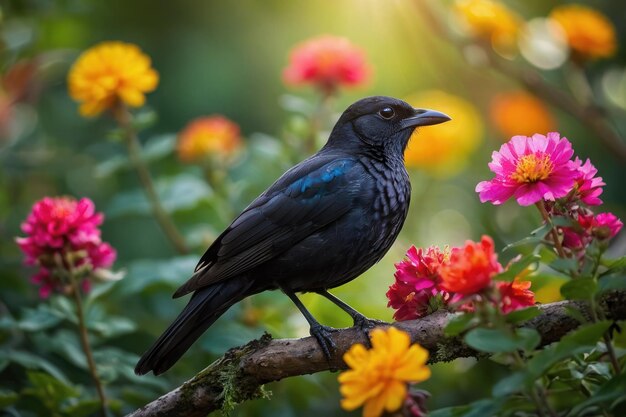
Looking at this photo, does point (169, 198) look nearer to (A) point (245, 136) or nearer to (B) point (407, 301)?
(B) point (407, 301)

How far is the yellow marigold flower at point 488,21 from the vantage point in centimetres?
506

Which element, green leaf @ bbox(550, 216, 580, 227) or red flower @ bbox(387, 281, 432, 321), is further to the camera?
red flower @ bbox(387, 281, 432, 321)

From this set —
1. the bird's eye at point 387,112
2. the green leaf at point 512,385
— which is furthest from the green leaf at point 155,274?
the green leaf at point 512,385

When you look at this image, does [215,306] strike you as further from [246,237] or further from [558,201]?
[558,201]

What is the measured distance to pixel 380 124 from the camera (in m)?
4.18

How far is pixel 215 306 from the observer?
11.5 ft

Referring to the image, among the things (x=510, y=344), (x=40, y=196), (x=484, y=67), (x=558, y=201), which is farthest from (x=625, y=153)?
(x=40, y=196)

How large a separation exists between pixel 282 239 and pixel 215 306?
405mm

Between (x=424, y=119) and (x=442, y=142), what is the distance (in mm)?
1268

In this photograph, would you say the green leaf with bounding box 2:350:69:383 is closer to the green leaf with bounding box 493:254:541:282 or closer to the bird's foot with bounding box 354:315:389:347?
the bird's foot with bounding box 354:315:389:347

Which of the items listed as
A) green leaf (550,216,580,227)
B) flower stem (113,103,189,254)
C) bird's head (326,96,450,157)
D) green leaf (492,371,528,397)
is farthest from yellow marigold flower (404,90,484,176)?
green leaf (492,371,528,397)

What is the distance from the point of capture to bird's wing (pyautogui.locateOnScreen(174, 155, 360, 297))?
360 cm

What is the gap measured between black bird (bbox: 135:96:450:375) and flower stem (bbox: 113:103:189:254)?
2.68ft

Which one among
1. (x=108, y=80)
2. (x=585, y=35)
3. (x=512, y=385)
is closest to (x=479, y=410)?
(x=512, y=385)
